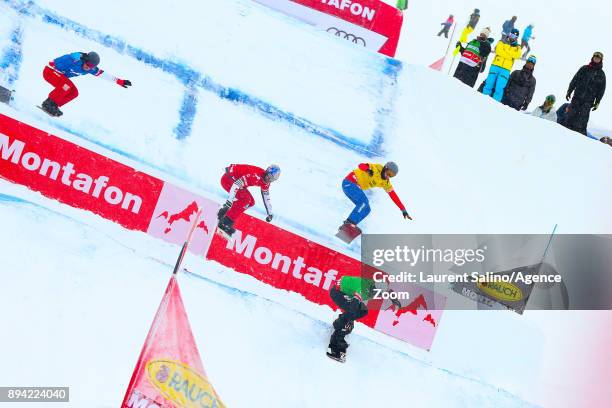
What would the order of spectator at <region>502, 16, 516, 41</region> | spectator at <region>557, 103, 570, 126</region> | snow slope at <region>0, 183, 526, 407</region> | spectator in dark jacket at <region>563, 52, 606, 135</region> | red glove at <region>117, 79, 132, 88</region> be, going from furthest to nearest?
spectator at <region>502, 16, 516, 41</region> → spectator at <region>557, 103, 570, 126</region> → spectator in dark jacket at <region>563, 52, 606, 135</region> → red glove at <region>117, 79, 132, 88</region> → snow slope at <region>0, 183, 526, 407</region>

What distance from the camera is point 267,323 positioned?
7691 millimetres

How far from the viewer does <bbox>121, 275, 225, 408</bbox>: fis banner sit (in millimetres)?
5668

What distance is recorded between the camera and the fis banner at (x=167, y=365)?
5668 mm

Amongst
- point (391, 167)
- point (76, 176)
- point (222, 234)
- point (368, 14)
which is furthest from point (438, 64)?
point (76, 176)

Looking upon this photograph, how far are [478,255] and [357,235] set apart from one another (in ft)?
4.67

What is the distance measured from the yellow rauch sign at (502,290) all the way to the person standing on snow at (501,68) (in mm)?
2546

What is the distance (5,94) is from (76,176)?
1246 mm

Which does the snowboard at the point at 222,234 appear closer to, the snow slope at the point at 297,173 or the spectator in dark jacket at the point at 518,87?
the snow slope at the point at 297,173

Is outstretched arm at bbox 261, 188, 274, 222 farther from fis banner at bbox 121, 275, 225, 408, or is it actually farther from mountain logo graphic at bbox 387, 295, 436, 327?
fis banner at bbox 121, 275, 225, 408

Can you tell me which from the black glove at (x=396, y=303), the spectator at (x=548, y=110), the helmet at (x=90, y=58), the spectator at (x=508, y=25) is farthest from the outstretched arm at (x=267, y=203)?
the spectator at (x=508, y=25)

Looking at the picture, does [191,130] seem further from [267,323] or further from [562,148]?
[562,148]

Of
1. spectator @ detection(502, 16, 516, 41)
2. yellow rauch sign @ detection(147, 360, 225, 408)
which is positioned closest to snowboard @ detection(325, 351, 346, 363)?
yellow rauch sign @ detection(147, 360, 225, 408)

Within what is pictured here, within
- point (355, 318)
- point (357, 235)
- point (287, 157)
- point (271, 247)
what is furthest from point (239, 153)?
point (355, 318)

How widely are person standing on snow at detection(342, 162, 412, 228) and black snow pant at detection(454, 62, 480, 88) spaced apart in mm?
1870
